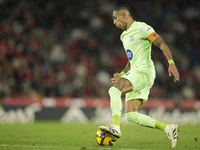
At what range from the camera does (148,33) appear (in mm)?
5234

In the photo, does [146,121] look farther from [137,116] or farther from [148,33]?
[148,33]

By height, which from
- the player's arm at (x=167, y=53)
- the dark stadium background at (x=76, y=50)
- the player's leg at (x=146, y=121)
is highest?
the dark stadium background at (x=76, y=50)

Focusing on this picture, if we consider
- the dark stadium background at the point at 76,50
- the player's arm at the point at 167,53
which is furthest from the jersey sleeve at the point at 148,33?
the dark stadium background at the point at 76,50

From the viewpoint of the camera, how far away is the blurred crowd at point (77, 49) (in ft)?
45.8

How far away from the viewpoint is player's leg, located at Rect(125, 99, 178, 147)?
4.93 metres

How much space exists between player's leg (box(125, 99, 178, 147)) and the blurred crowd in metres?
8.60

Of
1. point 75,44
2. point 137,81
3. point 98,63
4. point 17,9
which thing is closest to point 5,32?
point 17,9

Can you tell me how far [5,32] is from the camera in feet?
48.9

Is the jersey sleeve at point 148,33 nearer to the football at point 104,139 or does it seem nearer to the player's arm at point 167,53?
the player's arm at point 167,53

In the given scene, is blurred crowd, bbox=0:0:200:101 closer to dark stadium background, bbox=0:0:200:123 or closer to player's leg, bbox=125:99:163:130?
dark stadium background, bbox=0:0:200:123

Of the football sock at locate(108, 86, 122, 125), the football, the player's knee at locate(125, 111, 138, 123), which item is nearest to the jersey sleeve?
the football sock at locate(108, 86, 122, 125)

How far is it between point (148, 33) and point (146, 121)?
1.37 m

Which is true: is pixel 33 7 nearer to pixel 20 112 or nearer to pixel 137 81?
pixel 20 112

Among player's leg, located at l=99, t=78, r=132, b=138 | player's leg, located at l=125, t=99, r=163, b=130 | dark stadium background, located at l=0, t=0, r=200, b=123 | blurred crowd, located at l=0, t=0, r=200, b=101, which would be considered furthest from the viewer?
blurred crowd, located at l=0, t=0, r=200, b=101
